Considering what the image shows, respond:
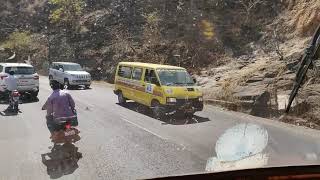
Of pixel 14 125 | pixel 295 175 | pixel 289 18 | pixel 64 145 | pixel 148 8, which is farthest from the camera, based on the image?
pixel 289 18

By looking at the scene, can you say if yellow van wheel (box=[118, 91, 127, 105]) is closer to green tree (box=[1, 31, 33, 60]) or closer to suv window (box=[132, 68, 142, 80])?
suv window (box=[132, 68, 142, 80])

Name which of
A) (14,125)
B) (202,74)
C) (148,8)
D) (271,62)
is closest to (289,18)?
(271,62)

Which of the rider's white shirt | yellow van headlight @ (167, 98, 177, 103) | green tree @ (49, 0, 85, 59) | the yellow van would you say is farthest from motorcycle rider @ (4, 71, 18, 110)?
yellow van headlight @ (167, 98, 177, 103)

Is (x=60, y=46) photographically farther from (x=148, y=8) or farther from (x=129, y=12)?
(x=148, y=8)

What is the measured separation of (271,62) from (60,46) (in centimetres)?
886

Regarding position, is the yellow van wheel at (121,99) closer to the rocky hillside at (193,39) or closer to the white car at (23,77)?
the rocky hillside at (193,39)

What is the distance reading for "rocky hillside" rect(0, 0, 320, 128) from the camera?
6344 mm

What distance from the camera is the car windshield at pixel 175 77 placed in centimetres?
911

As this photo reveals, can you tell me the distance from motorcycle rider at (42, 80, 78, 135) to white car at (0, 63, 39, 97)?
0.24m

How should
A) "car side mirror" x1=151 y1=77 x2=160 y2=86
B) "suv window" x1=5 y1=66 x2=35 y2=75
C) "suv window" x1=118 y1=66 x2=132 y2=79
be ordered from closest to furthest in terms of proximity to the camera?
"suv window" x1=5 y1=66 x2=35 y2=75 → "suv window" x1=118 y1=66 x2=132 y2=79 → "car side mirror" x1=151 y1=77 x2=160 y2=86

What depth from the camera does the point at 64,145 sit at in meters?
6.51

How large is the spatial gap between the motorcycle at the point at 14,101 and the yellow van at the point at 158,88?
68.0 inches

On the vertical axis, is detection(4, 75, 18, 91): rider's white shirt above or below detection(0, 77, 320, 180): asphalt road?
above

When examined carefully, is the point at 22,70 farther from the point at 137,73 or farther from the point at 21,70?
the point at 137,73
